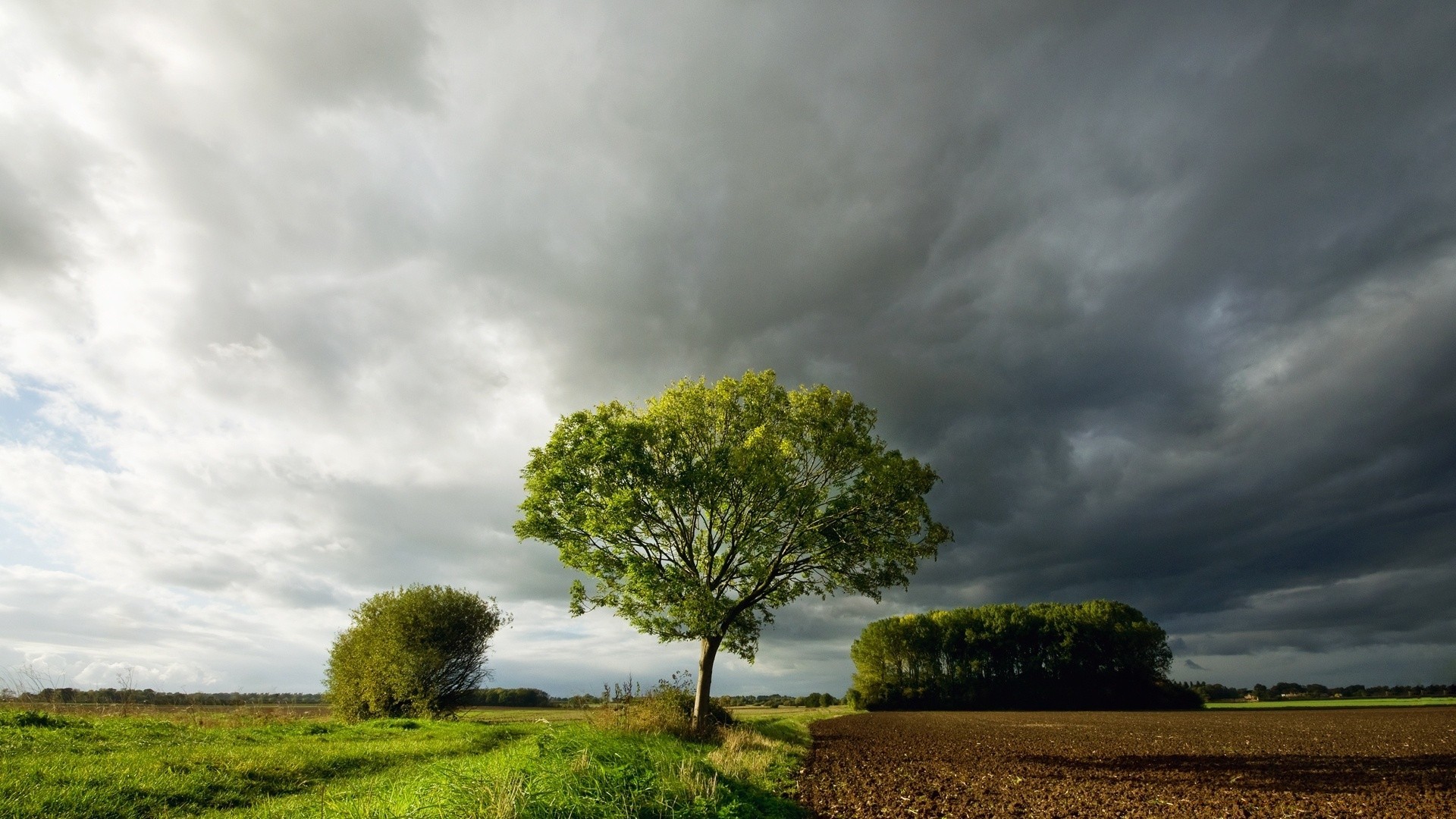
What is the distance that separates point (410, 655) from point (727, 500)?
A: 20291 mm

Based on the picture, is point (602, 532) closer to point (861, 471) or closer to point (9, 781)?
point (861, 471)

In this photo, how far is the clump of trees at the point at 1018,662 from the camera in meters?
87.7

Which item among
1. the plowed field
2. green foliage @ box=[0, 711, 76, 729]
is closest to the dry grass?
the plowed field

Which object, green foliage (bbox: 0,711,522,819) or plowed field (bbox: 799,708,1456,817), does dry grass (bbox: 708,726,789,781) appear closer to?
plowed field (bbox: 799,708,1456,817)

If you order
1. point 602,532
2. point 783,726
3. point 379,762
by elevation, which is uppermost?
point 602,532

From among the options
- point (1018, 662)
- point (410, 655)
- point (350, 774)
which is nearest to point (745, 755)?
point (350, 774)

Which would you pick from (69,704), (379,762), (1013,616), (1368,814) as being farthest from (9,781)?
(1013,616)

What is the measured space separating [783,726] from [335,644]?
2650 centimetres

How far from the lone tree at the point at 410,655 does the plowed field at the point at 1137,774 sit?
65.7 ft

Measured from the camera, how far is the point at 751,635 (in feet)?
95.6

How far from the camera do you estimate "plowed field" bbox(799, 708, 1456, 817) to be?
1292 cm

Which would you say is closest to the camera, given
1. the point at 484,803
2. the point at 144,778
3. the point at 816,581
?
the point at 484,803

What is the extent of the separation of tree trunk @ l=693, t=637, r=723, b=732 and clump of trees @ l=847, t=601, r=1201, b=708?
67.2 metres

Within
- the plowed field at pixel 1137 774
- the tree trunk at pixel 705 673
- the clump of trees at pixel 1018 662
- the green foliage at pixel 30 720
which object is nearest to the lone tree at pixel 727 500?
the tree trunk at pixel 705 673
